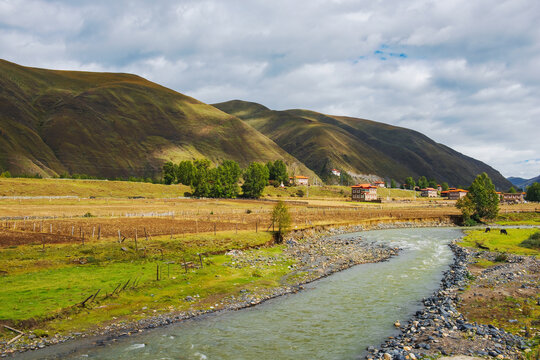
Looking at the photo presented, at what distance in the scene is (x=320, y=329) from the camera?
23.0 m

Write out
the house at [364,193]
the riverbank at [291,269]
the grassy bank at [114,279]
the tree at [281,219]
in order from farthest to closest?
the house at [364,193] < the tree at [281,219] < the grassy bank at [114,279] < the riverbank at [291,269]

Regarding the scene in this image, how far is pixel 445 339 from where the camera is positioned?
19.1 meters

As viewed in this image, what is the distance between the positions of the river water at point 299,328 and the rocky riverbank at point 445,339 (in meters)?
1.28

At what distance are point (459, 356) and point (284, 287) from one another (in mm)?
17068

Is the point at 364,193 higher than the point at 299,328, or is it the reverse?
the point at 364,193

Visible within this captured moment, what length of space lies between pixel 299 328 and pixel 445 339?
28.8ft

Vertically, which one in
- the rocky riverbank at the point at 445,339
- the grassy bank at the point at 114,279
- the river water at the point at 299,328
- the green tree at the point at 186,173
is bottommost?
the river water at the point at 299,328

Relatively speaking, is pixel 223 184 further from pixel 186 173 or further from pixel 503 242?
pixel 503 242

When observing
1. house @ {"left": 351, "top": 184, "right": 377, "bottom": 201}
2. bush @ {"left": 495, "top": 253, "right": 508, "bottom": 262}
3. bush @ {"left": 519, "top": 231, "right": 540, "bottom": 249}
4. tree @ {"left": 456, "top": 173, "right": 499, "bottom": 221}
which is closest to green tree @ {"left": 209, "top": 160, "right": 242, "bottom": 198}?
house @ {"left": 351, "top": 184, "right": 377, "bottom": 201}

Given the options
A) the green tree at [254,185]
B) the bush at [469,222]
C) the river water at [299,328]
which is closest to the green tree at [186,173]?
the green tree at [254,185]

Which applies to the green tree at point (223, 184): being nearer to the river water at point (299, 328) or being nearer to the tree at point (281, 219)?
the tree at point (281, 219)

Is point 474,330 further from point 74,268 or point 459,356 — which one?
point 74,268

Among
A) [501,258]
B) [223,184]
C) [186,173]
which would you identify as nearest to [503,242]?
[501,258]

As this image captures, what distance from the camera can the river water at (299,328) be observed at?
19.4 meters
